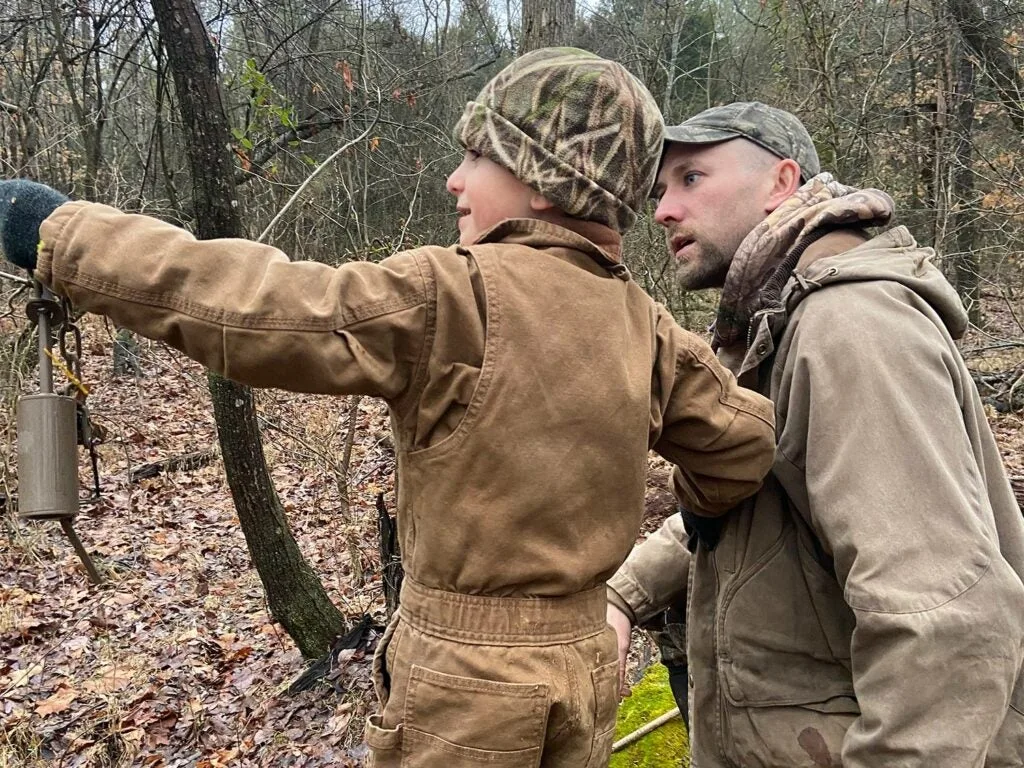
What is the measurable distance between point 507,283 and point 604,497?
49 centimetres

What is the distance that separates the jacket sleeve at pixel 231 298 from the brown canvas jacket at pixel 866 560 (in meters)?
0.90

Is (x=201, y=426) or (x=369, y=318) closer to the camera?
(x=369, y=318)

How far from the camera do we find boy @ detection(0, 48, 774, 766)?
1.39m

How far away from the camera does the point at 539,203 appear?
5.72 ft

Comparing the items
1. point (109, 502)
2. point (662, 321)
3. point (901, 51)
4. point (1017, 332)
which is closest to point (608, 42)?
point (901, 51)

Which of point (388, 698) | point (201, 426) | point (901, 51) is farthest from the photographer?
point (901, 51)

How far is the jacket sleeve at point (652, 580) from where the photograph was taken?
254cm

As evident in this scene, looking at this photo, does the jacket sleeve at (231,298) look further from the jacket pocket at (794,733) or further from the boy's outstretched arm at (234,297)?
the jacket pocket at (794,733)

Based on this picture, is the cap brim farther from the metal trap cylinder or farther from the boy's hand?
the metal trap cylinder

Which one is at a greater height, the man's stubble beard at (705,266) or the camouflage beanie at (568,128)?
the camouflage beanie at (568,128)

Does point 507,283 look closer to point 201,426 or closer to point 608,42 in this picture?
point 201,426

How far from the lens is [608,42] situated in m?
12.9

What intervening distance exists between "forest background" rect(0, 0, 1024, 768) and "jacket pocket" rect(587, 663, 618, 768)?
5.43ft

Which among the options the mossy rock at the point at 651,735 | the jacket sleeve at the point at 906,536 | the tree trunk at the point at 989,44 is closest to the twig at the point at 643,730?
the mossy rock at the point at 651,735
